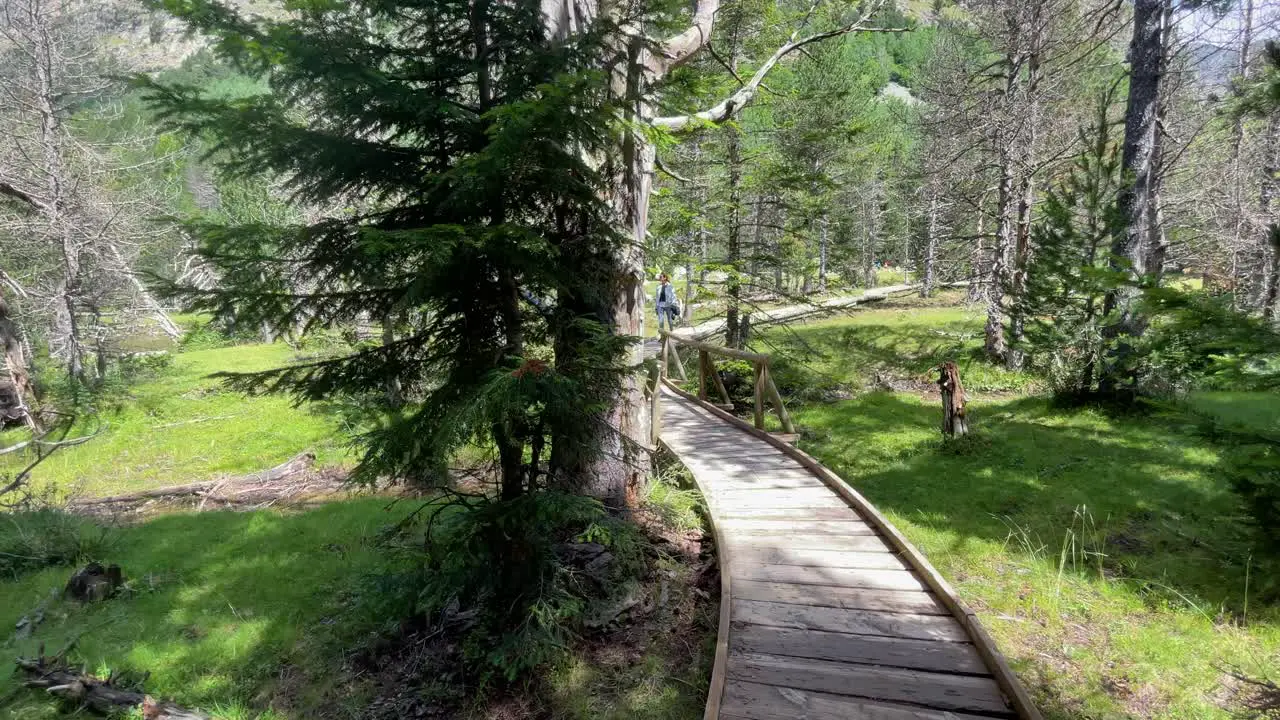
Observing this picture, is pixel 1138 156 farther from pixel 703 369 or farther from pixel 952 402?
pixel 703 369

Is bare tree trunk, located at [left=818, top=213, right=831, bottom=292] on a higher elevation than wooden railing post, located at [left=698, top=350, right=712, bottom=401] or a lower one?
higher

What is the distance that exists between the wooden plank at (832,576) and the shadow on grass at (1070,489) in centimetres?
201

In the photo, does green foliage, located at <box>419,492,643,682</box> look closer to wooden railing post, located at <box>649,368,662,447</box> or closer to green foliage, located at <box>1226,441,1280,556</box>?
wooden railing post, located at <box>649,368,662,447</box>

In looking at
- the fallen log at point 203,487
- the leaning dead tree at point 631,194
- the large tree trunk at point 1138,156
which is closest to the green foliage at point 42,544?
the fallen log at point 203,487

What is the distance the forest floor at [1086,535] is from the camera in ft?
13.6

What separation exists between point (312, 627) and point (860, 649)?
5031mm

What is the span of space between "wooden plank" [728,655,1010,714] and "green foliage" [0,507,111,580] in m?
8.14

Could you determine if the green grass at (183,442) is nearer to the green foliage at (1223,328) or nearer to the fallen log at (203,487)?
the fallen log at (203,487)

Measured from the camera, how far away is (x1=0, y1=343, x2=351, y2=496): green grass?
11.3 meters

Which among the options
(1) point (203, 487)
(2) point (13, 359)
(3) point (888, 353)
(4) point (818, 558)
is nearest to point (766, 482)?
(4) point (818, 558)

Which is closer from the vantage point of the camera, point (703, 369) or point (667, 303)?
point (703, 369)

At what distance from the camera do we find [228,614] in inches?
223

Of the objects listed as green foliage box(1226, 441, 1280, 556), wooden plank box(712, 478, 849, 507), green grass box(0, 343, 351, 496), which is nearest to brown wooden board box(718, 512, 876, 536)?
wooden plank box(712, 478, 849, 507)

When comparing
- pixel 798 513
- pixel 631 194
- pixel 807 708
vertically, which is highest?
pixel 631 194
